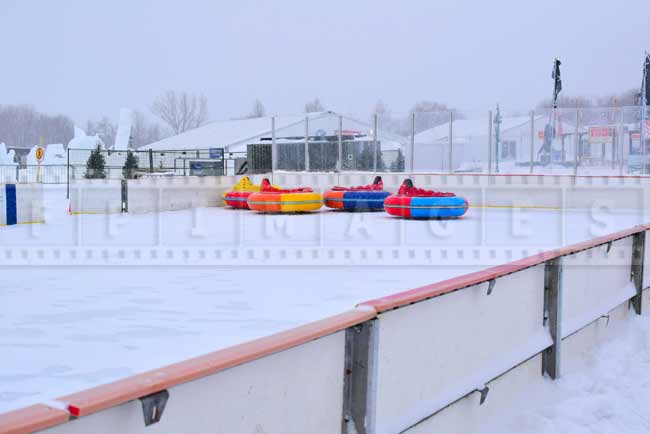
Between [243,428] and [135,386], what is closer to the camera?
[135,386]

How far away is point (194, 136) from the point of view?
2357 inches

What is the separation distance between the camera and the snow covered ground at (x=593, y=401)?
4324mm

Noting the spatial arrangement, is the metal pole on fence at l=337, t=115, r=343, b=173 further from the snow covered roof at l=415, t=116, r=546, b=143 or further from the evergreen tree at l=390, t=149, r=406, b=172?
the snow covered roof at l=415, t=116, r=546, b=143

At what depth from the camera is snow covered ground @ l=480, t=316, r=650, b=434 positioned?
4.32 meters


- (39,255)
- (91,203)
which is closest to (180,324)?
(39,255)

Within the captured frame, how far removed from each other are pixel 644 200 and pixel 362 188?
733 centimetres

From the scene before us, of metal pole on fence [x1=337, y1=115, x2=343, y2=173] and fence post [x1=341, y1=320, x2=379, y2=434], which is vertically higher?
metal pole on fence [x1=337, y1=115, x2=343, y2=173]

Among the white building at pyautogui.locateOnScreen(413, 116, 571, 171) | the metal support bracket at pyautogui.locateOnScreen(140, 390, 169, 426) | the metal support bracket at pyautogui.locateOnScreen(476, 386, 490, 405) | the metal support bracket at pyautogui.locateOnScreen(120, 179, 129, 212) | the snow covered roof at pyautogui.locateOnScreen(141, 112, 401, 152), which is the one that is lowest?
the metal support bracket at pyautogui.locateOnScreen(476, 386, 490, 405)

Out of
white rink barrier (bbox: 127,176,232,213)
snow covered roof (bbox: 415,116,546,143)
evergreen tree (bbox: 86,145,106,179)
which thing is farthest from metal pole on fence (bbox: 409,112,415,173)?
evergreen tree (bbox: 86,145,106,179)

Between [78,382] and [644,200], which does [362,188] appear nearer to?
[644,200]

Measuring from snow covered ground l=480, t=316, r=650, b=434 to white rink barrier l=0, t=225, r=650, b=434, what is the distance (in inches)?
4.2

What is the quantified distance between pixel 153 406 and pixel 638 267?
21.4 feet

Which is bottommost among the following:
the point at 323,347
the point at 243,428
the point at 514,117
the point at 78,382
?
the point at 78,382

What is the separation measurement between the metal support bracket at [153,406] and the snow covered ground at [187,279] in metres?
1.98
